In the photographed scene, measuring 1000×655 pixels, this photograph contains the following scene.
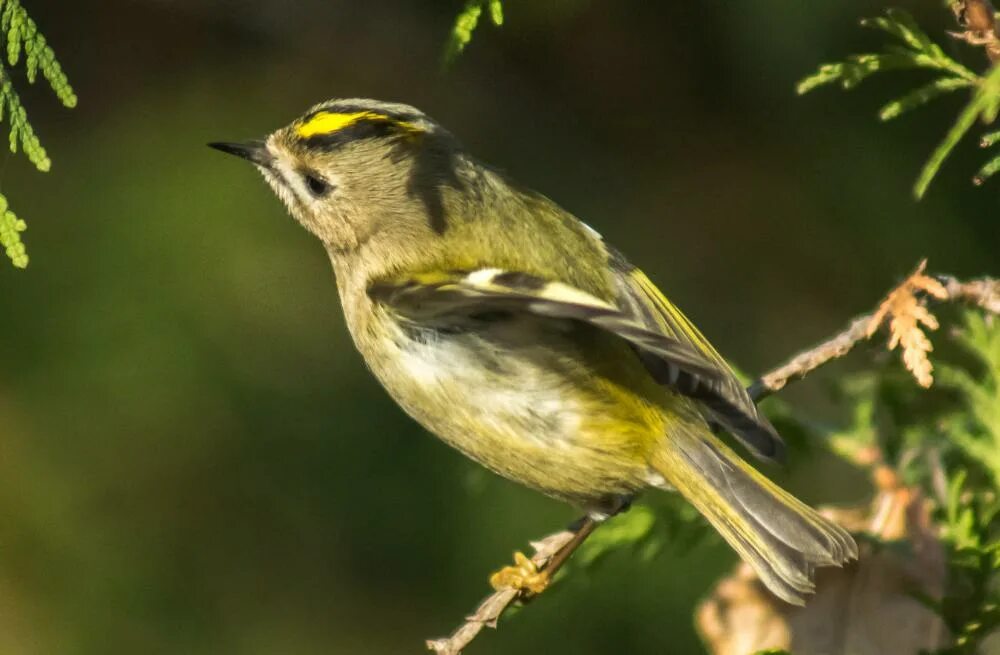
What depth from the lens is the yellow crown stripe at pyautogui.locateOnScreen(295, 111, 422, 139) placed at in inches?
80.4

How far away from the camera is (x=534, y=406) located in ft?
5.68

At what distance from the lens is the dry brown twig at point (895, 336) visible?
152 cm

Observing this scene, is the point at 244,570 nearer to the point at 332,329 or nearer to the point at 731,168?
the point at 332,329

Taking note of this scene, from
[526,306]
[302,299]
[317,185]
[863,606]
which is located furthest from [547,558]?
[302,299]

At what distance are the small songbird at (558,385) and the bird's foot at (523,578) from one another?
0.12m

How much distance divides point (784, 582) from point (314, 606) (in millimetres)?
1498

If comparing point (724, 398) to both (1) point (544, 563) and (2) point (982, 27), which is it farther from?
(2) point (982, 27)

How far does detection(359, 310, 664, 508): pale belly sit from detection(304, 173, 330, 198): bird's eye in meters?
0.42

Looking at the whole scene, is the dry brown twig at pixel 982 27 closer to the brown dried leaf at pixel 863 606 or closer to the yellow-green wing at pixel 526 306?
the yellow-green wing at pixel 526 306

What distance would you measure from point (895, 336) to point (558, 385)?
0.43m

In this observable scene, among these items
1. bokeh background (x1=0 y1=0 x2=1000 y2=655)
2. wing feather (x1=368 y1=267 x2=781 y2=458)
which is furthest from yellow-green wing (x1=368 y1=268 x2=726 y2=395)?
bokeh background (x1=0 y1=0 x2=1000 y2=655)

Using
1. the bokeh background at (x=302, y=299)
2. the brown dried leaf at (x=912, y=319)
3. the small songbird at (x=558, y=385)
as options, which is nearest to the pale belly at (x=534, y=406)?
the small songbird at (x=558, y=385)

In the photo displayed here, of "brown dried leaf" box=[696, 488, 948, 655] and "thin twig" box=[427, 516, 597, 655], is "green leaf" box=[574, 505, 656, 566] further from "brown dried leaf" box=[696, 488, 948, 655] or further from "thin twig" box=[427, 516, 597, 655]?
"brown dried leaf" box=[696, 488, 948, 655]

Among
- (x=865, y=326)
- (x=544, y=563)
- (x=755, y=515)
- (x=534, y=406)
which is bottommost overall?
→ (x=544, y=563)
